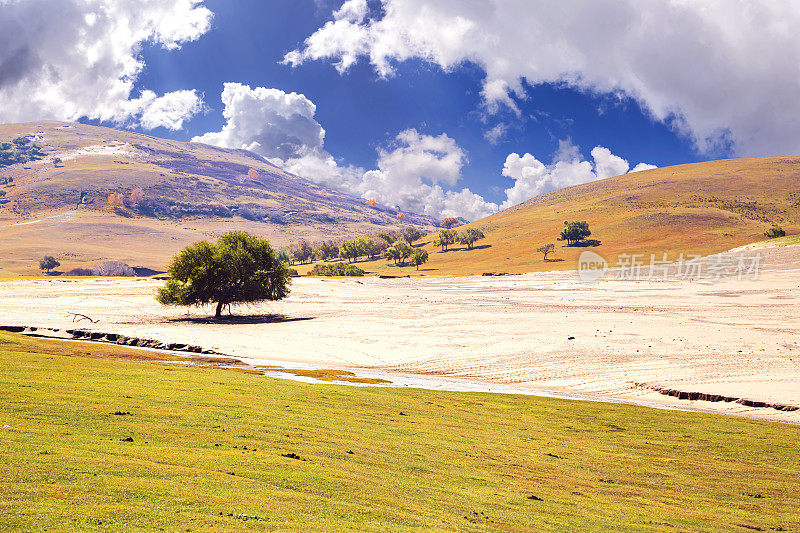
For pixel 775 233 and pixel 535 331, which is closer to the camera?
pixel 535 331

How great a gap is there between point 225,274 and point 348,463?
65.2 metres

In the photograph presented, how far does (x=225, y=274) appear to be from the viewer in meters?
74.8

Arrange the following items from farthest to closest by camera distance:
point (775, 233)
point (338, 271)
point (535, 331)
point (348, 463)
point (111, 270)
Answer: point (111, 270) < point (338, 271) < point (775, 233) < point (535, 331) < point (348, 463)

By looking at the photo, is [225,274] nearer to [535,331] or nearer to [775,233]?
[535,331]

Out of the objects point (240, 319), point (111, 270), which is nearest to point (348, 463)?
point (240, 319)

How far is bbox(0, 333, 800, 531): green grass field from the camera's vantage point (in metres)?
9.02

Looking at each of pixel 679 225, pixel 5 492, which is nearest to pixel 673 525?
pixel 5 492

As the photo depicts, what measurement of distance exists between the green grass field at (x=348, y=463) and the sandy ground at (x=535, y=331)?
14.4 m

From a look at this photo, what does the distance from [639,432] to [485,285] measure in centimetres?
10821

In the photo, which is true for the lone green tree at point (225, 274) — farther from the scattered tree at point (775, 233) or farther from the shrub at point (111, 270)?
the scattered tree at point (775, 233)

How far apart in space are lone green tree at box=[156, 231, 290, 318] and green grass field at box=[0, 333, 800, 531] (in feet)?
156

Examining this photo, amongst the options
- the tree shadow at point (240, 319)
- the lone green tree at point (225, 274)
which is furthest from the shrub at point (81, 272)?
the tree shadow at point (240, 319)

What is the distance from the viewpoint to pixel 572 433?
22719 millimetres

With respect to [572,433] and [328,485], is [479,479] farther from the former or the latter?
[572,433]
